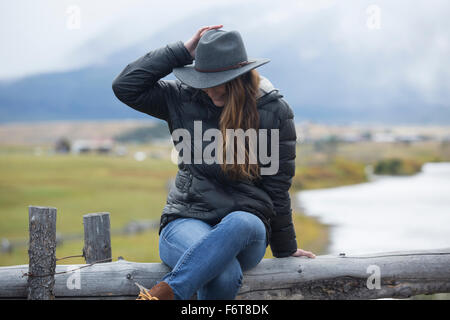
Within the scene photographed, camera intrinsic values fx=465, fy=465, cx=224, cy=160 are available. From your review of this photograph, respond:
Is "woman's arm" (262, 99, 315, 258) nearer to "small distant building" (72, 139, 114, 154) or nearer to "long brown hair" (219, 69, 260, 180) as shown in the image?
"long brown hair" (219, 69, 260, 180)

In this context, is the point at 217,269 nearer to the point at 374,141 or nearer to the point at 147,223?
the point at 147,223

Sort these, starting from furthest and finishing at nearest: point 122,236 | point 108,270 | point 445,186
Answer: point 445,186, point 122,236, point 108,270

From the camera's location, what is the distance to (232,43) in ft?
9.44

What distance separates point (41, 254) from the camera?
3.05 meters

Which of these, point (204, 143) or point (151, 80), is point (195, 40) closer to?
point (151, 80)

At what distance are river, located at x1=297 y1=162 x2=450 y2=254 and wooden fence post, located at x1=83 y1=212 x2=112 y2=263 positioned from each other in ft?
87.0

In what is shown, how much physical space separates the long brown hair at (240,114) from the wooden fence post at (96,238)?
1.10 m

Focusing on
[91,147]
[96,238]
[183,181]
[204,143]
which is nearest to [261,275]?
[183,181]

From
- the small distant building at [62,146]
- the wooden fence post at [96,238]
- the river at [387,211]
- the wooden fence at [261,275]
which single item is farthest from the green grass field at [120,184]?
the wooden fence at [261,275]

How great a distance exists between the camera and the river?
128 feet

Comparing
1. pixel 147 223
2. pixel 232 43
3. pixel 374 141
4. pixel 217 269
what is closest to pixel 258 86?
pixel 232 43

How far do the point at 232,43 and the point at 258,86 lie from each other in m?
0.31

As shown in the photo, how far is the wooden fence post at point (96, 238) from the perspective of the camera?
329cm

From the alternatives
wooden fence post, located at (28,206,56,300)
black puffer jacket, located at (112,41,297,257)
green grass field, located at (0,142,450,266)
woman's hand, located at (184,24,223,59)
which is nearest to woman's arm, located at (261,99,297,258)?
black puffer jacket, located at (112,41,297,257)
